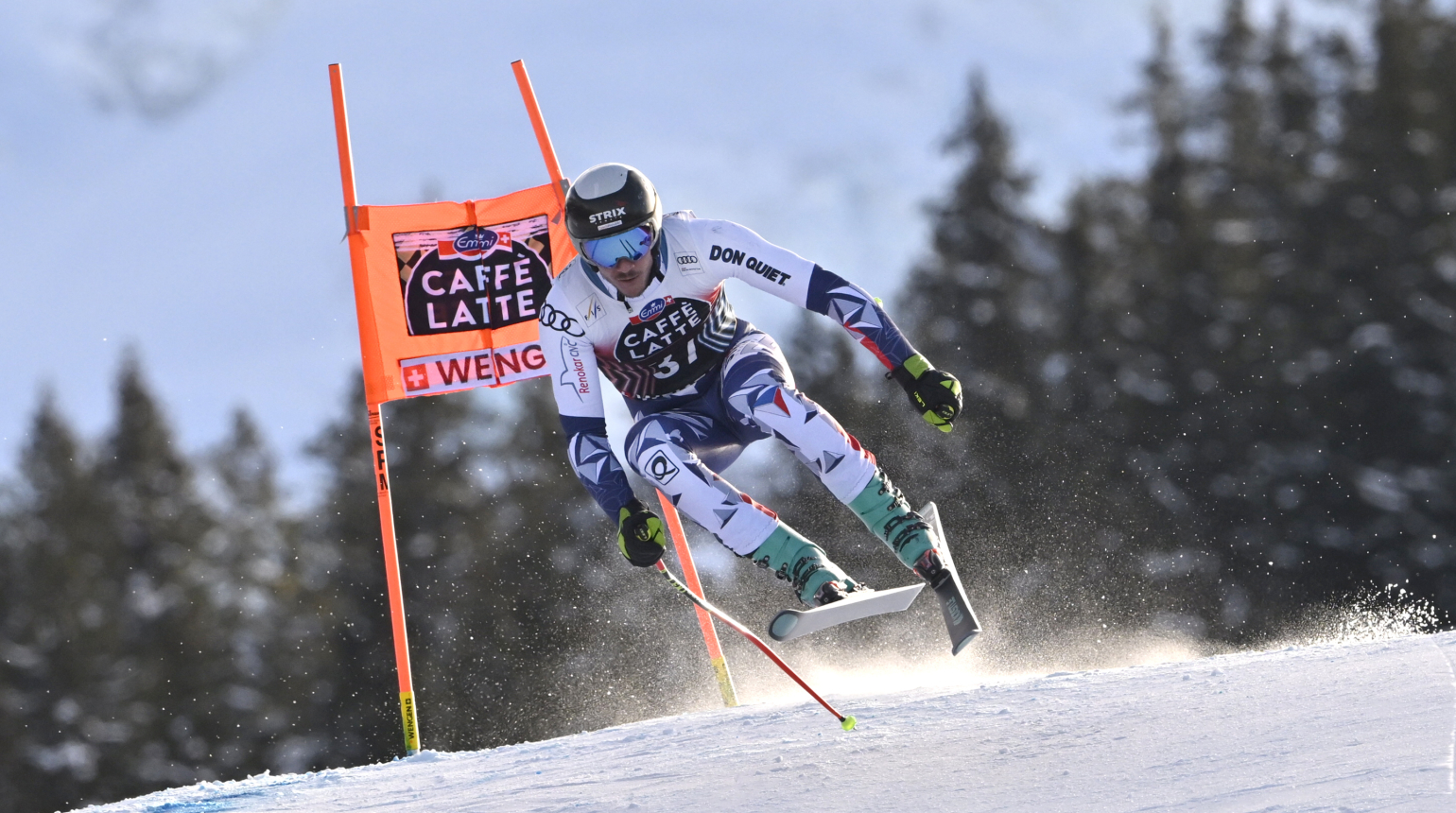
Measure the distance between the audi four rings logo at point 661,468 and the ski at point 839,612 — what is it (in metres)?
0.71

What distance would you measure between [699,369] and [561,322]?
587mm

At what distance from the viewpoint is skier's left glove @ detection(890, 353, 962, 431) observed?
15.6 feet

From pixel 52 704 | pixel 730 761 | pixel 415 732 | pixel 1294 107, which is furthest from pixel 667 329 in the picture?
pixel 52 704

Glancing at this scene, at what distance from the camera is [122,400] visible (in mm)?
29453

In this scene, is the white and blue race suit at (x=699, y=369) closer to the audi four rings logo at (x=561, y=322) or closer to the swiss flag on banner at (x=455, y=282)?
the audi four rings logo at (x=561, y=322)

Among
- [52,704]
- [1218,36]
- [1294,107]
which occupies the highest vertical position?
[1218,36]

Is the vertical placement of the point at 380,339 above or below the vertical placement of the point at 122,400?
below

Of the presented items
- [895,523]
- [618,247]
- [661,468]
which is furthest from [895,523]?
[618,247]

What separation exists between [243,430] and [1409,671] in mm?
31513

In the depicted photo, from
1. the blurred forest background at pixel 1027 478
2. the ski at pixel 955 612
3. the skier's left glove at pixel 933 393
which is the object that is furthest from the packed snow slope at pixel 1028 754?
the blurred forest background at pixel 1027 478

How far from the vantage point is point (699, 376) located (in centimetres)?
529

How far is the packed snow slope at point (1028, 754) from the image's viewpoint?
321 centimetres

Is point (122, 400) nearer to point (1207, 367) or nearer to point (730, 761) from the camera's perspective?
point (1207, 367)

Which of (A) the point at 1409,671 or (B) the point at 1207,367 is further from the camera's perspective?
(B) the point at 1207,367
